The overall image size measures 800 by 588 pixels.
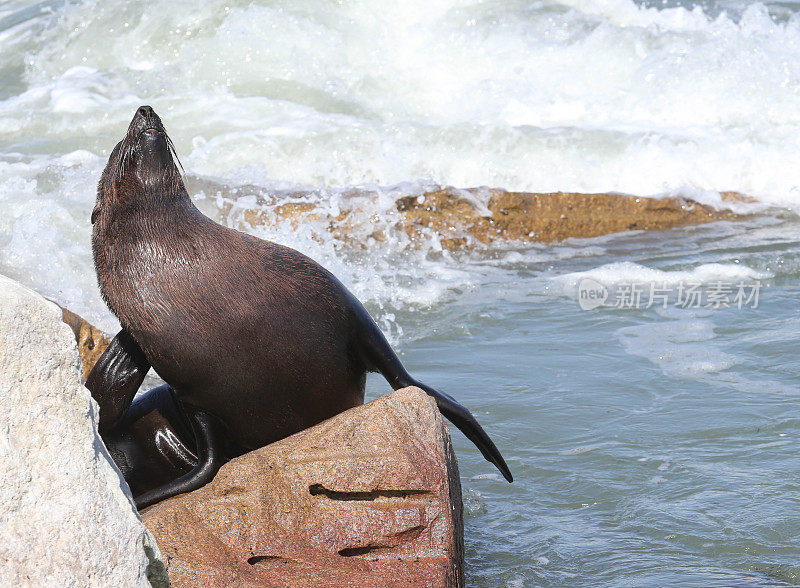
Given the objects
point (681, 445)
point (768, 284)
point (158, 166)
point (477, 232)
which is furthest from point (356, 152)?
point (158, 166)

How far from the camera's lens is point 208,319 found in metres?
3.18

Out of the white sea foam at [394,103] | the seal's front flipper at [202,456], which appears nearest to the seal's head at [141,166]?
the seal's front flipper at [202,456]

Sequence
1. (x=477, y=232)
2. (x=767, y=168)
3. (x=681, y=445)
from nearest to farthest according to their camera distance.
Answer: (x=681, y=445) < (x=477, y=232) < (x=767, y=168)

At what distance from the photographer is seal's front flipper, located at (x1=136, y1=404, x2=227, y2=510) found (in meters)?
3.33

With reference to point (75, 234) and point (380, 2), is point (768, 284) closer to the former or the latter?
point (75, 234)

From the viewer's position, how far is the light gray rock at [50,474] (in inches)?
79.7

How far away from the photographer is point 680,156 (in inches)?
417

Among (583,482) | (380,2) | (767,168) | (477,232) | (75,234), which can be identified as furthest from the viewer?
(380,2)

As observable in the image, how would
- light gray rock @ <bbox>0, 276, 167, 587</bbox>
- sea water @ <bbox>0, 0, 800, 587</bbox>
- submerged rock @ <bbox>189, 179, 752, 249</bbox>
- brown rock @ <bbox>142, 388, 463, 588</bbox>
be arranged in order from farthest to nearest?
submerged rock @ <bbox>189, 179, 752, 249</bbox> → sea water @ <bbox>0, 0, 800, 587</bbox> → brown rock @ <bbox>142, 388, 463, 588</bbox> → light gray rock @ <bbox>0, 276, 167, 587</bbox>

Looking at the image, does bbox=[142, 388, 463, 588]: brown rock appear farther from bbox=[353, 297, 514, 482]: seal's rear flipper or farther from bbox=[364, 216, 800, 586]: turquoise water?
bbox=[364, 216, 800, 586]: turquoise water

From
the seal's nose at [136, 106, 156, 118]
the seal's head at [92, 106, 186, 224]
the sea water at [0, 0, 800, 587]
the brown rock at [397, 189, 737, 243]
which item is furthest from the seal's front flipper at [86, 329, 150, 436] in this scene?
the brown rock at [397, 189, 737, 243]

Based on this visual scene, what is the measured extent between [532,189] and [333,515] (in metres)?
7.84

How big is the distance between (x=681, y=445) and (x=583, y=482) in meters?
0.56

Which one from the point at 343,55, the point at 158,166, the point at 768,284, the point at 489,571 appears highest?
the point at 343,55
